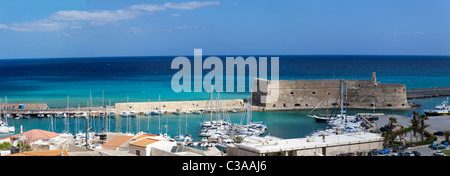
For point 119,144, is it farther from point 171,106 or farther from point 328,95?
point 328,95

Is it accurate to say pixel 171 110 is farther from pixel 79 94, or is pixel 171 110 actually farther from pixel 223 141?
pixel 79 94

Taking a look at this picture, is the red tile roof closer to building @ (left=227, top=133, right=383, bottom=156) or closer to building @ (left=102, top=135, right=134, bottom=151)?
building @ (left=102, top=135, right=134, bottom=151)

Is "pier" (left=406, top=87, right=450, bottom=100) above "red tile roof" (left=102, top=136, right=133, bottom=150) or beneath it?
above

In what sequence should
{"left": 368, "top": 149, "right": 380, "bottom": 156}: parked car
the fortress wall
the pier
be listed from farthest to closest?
the pier → the fortress wall → {"left": 368, "top": 149, "right": 380, "bottom": 156}: parked car

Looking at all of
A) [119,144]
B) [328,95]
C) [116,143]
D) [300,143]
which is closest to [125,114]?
[116,143]

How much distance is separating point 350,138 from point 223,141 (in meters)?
6.90

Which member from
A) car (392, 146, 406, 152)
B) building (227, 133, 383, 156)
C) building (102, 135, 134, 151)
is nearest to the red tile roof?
building (102, 135, 134, 151)

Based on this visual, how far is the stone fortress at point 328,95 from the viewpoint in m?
32.8

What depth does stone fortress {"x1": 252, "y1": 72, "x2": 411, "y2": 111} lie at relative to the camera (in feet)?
108

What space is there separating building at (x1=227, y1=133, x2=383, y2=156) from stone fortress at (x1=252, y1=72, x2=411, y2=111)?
16.6 meters

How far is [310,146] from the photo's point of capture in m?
13.8

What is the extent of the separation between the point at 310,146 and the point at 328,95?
20211 millimetres

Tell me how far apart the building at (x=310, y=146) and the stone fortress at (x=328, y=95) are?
1660cm

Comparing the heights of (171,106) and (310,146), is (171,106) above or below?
above
